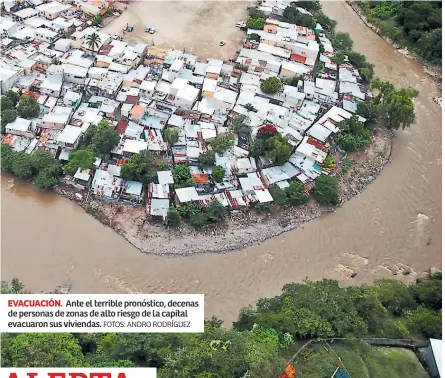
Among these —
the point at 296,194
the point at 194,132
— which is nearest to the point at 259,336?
the point at 296,194

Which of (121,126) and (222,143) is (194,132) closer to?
(222,143)

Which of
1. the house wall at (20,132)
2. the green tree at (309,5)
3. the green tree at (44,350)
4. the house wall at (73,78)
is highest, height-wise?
the green tree at (309,5)

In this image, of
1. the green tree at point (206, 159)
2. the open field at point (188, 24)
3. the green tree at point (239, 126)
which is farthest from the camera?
the open field at point (188, 24)

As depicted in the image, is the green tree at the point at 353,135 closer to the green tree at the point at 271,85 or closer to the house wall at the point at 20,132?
the green tree at the point at 271,85

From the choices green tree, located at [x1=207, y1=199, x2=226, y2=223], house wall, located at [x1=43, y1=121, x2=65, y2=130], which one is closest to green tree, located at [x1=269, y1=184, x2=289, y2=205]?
green tree, located at [x1=207, y1=199, x2=226, y2=223]

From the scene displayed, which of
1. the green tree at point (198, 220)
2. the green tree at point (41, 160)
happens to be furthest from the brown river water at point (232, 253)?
the green tree at point (198, 220)

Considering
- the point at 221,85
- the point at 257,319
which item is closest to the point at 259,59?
the point at 221,85
